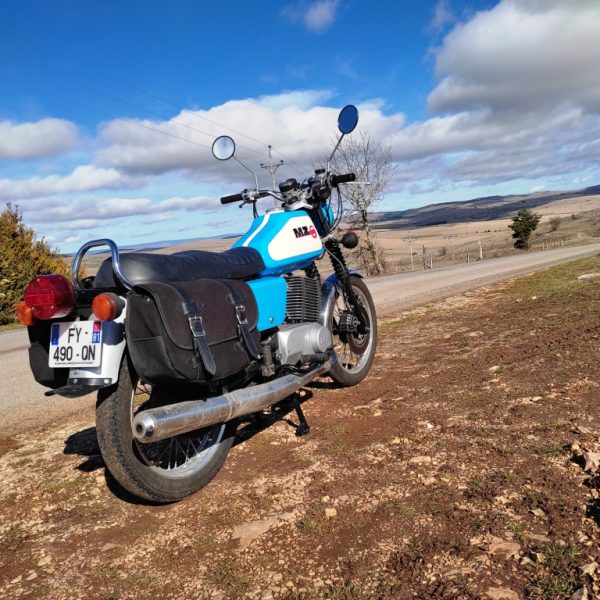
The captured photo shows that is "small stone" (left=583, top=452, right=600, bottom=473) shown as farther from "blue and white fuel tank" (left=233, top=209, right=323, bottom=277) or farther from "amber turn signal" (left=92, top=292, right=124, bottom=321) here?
"amber turn signal" (left=92, top=292, right=124, bottom=321)

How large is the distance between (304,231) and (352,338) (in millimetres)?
1427

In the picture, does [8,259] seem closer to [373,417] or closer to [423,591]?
[373,417]

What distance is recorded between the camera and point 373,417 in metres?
4.07

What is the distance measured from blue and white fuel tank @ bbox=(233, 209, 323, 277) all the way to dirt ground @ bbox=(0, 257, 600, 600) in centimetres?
130

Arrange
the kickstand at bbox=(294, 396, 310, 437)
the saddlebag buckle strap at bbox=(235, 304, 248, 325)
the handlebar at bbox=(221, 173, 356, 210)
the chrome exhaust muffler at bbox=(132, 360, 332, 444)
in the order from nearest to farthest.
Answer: the chrome exhaust muffler at bbox=(132, 360, 332, 444), the saddlebag buckle strap at bbox=(235, 304, 248, 325), the kickstand at bbox=(294, 396, 310, 437), the handlebar at bbox=(221, 173, 356, 210)

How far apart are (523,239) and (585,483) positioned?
49587 millimetres

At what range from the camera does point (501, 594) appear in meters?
1.98

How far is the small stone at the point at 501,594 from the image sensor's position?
196 centimetres

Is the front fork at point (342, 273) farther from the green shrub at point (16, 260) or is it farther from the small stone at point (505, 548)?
the green shrub at point (16, 260)

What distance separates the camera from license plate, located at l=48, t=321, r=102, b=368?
2.73 m

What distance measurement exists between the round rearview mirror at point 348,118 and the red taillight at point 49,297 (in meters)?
3.14

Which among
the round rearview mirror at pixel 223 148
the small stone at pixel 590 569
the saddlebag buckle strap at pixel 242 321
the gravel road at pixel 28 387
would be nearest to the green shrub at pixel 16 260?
the gravel road at pixel 28 387

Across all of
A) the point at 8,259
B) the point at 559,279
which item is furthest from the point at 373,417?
the point at 8,259

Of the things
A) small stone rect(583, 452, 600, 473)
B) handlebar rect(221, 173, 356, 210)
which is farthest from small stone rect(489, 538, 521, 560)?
handlebar rect(221, 173, 356, 210)
